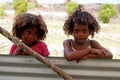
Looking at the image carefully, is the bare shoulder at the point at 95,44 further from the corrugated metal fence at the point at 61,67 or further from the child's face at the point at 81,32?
the corrugated metal fence at the point at 61,67

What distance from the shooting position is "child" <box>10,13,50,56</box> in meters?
2.06

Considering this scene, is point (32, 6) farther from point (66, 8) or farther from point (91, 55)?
point (91, 55)

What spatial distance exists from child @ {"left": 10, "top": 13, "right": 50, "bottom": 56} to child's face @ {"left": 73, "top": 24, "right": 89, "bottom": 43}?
0.86 ft

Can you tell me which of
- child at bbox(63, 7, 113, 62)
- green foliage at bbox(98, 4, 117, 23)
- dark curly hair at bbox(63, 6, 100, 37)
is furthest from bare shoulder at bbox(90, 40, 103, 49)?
green foliage at bbox(98, 4, 117, 23)

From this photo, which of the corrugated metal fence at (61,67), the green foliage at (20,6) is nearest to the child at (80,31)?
the corrugated metal fence at (61,67)

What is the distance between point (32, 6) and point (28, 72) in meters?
26.5

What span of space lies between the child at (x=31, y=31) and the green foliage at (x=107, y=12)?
24.4 m

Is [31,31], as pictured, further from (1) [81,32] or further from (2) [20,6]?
(2) [20,6]

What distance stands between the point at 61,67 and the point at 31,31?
21.6 inches

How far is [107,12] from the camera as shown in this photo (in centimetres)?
2683

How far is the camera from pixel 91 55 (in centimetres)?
163

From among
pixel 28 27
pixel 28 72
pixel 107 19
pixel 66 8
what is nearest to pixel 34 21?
pixel 28 27

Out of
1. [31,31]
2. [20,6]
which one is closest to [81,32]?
[31,31]

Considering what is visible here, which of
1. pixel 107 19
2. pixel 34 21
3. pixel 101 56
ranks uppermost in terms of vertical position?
pixel 34 21
